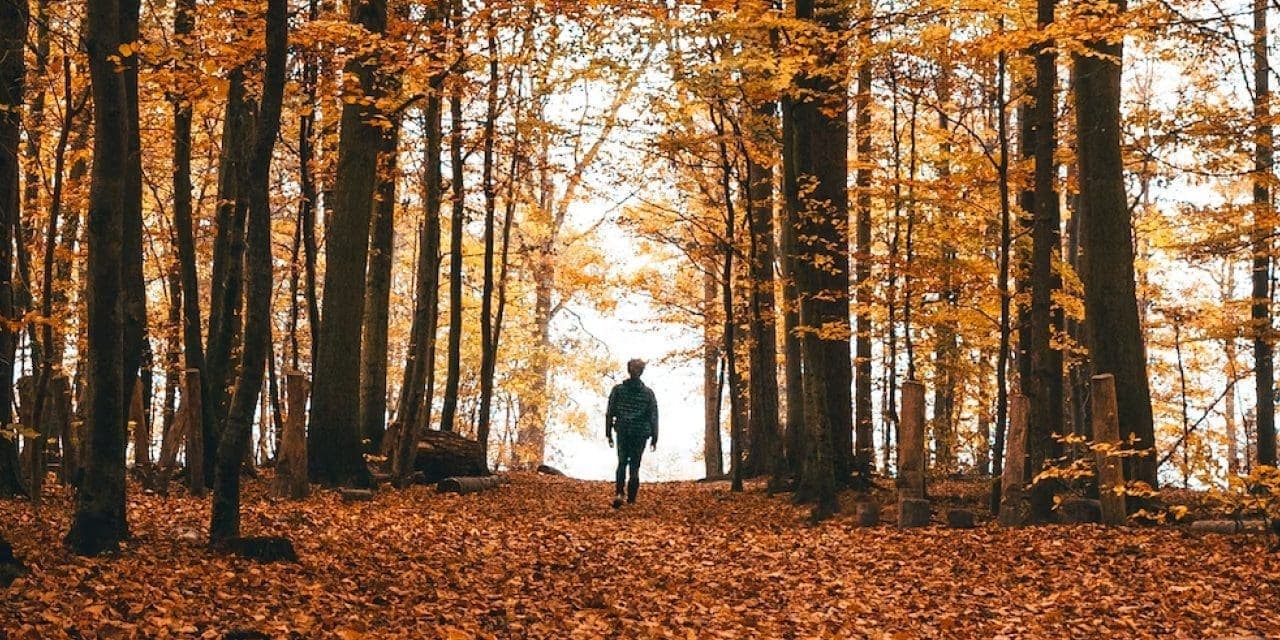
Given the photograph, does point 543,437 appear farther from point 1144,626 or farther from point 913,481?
point 1144,626

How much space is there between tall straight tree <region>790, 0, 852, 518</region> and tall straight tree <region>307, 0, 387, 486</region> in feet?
18.2

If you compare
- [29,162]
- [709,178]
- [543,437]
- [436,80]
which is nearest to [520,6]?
[436,80]

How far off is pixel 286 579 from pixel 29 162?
11.5m

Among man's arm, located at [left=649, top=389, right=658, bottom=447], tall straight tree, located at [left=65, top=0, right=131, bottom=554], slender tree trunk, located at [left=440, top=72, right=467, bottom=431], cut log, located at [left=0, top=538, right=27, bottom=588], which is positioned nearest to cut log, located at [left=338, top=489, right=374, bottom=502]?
man's arm, located at [left=649, top=389, right=658, bottom=447]

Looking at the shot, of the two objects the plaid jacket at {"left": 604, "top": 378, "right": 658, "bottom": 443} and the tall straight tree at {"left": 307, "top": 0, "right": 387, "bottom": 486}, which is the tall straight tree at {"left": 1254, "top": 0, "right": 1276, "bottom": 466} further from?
the tall straight tree at {"left": 307, "top": 0, "right": 387, "bottom": 486}

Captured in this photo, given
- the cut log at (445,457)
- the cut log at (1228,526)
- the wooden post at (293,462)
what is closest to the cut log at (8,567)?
the wooden post at (293,462)

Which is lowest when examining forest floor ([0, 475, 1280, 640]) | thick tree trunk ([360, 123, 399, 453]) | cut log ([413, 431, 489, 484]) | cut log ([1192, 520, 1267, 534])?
forest floor ([0, 475, 1280, 640])

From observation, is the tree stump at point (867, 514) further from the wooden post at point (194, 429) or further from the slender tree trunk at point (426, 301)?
the wooden post at point (194, 429)

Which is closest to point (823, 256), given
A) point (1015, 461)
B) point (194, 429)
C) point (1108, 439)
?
point (1015, 461)

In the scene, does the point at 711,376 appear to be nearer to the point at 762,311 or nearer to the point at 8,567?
the point at 762,311

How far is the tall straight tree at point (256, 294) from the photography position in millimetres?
8328

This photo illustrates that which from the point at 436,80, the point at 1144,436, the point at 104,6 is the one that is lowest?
the point at 1144,436

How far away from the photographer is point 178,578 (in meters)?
7.30

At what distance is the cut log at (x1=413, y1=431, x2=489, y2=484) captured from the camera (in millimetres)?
17359
